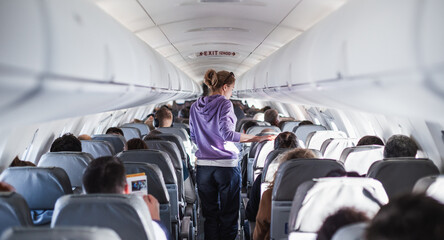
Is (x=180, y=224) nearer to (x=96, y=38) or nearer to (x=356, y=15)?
(x=96, y=38)

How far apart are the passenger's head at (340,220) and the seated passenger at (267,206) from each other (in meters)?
1.94

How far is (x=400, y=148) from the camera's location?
14.7ft

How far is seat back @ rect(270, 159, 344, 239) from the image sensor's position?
3.65m

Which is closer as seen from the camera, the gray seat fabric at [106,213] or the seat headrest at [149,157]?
the gray seat fabric at [106,213]

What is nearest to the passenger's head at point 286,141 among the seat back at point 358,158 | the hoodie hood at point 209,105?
the seat back at point 358,158

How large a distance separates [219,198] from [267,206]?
1.77 m

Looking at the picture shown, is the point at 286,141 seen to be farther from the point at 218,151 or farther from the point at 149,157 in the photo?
the point at 149,157

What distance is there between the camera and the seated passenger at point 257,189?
4.85 metres

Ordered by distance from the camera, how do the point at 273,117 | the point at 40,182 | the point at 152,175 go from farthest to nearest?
the point at 273,117 → the point at 152,175 → the point at 40,182

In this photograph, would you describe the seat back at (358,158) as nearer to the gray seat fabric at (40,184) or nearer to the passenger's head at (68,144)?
the gray seat fabric at (40,184)

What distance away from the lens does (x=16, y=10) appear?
7.73ft

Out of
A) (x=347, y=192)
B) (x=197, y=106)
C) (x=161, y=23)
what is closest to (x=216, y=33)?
(x=161, y=23)

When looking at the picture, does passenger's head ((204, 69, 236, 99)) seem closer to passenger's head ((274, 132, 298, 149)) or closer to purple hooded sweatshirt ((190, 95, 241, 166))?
purple hooded sweatshirt ((190, 95, 241, 166))

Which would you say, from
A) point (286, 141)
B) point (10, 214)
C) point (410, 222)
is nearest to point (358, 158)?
point (286, 141)
